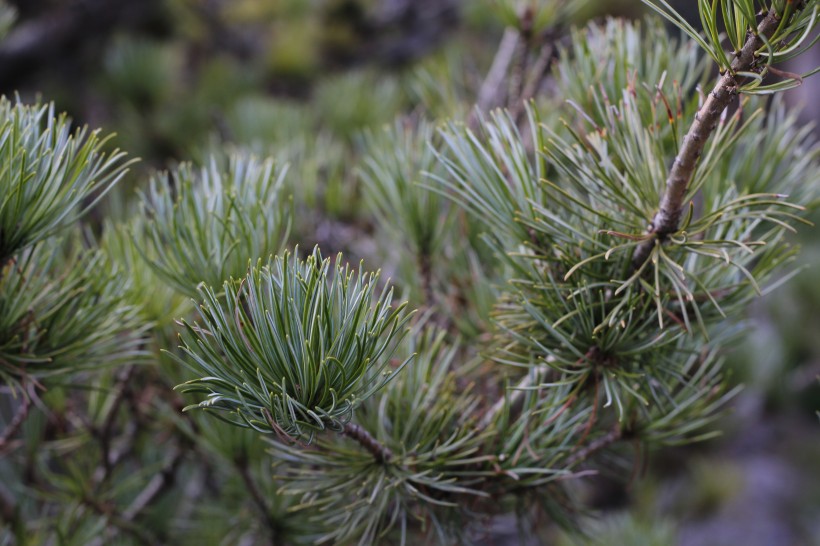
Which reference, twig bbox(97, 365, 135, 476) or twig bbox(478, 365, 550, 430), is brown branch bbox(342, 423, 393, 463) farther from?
twig bbox(97, 365, 135, 476)

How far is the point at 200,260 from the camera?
398mm

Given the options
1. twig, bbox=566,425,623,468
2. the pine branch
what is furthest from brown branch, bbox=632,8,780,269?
twig, bbox=566,425,623,468

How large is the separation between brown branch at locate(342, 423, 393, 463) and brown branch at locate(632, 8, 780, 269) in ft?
0.55

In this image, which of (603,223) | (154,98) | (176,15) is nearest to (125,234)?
(603,223)

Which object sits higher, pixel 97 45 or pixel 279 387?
pixel 97 45

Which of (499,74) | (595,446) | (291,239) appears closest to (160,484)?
(291,239)

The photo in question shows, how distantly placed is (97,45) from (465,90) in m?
0.79

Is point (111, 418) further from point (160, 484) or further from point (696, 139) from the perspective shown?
point (696, 139)

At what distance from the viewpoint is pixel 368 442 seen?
37 cm

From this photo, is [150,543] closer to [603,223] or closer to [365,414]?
[365,414]

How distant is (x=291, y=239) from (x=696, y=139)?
0.41 m

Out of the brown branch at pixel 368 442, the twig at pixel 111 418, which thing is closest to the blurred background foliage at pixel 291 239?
the twig at pixel 111 418

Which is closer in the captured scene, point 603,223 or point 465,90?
point 603,223

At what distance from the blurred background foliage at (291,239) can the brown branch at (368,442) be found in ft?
0.44
